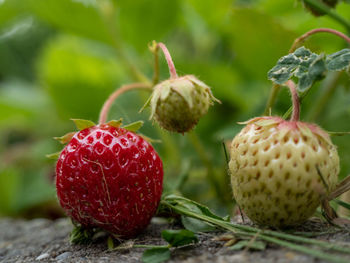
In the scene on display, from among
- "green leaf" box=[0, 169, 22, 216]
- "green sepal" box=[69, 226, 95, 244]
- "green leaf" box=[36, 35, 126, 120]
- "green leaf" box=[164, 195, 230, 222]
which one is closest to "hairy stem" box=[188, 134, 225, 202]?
"green leaf" box=[164, 195, 230, 222]

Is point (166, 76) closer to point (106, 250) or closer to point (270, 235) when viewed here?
point (106, 250)


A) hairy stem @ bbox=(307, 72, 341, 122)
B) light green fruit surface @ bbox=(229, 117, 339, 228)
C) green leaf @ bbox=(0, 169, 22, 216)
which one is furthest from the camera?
green leaf @ bbox=(0, 169, 22, 216)

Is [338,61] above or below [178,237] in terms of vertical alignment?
above

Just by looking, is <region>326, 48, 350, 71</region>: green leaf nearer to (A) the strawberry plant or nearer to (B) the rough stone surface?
(A) the strawberry plant

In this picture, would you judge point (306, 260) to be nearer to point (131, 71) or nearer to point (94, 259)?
point (94, 259)

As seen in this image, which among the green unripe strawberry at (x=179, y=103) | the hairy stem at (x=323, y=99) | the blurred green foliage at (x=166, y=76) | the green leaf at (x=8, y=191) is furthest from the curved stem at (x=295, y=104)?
the green leaf at (x=8, y=191)

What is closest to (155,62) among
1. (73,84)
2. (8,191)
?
(73,84)

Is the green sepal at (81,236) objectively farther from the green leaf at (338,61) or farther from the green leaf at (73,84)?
the green leaf at (73,84)
